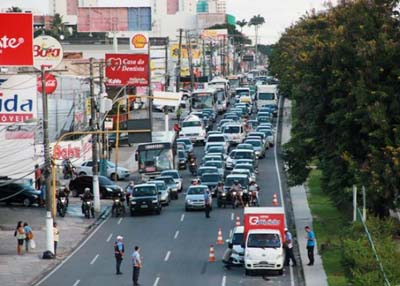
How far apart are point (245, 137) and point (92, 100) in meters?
28.9

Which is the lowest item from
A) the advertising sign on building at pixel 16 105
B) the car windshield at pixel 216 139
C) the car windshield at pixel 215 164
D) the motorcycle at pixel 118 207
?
the motorcycle at pixel 118 207

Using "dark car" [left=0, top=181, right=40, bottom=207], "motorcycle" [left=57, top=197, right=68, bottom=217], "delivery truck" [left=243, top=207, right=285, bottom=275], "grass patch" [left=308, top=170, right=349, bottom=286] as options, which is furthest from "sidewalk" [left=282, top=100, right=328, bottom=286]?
"dark car" [left=0, top=181, right=40, bottom=207]

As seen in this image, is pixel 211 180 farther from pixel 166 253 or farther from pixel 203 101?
pixel 203 101

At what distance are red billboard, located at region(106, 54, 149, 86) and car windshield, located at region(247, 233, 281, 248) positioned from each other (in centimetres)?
3900

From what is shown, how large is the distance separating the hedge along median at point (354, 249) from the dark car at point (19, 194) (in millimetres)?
15256

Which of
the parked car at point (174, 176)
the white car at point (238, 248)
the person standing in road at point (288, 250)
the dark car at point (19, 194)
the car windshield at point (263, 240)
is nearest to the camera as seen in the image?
the car windshield at point (263, 240)

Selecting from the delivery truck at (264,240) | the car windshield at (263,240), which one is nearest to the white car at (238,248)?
the delivery truck at (264,240)

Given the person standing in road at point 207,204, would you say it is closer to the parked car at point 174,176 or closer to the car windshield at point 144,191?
the car windshield at point 144,191

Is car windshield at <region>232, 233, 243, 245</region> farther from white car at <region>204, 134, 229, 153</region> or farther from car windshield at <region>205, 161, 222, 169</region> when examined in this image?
white car at <region>204, 134, 229, 153</region>

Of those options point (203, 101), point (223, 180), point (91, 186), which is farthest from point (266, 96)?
point (91, 186)

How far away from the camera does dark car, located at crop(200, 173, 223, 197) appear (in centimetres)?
6718

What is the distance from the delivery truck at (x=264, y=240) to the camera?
43094 mm

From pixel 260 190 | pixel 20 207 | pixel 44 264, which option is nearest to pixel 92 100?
pixel 20 207

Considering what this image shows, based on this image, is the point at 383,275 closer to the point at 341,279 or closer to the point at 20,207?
the point at 341,279
